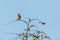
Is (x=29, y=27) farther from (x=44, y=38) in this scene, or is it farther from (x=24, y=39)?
(x=44, y=38)

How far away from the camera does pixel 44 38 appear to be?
3.11 m

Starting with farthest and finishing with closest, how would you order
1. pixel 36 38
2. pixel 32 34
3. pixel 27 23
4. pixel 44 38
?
pixel 44 38 → pixel 36 38 → pixel 32 34 → pixel 27 23

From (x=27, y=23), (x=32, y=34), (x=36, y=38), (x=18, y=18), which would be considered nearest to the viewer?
(x=18, y=18)

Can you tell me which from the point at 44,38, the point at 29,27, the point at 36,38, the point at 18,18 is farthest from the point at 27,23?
the point at 44,38

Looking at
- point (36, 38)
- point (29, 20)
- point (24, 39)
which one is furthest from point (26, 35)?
point (36, 38)

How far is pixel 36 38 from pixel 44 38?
1.87 ft

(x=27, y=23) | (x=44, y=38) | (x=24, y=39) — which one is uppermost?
(x=27, y=23)

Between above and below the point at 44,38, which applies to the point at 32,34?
above

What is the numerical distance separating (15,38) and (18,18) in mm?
471

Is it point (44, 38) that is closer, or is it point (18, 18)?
point (18, 18)

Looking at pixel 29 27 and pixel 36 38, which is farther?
pixel 36 38

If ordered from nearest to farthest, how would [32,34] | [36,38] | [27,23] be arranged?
[27,23]
[32,34]
[36,38]

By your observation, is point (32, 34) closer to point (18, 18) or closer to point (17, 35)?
point (17, 35)

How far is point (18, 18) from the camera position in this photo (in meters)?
2.03
